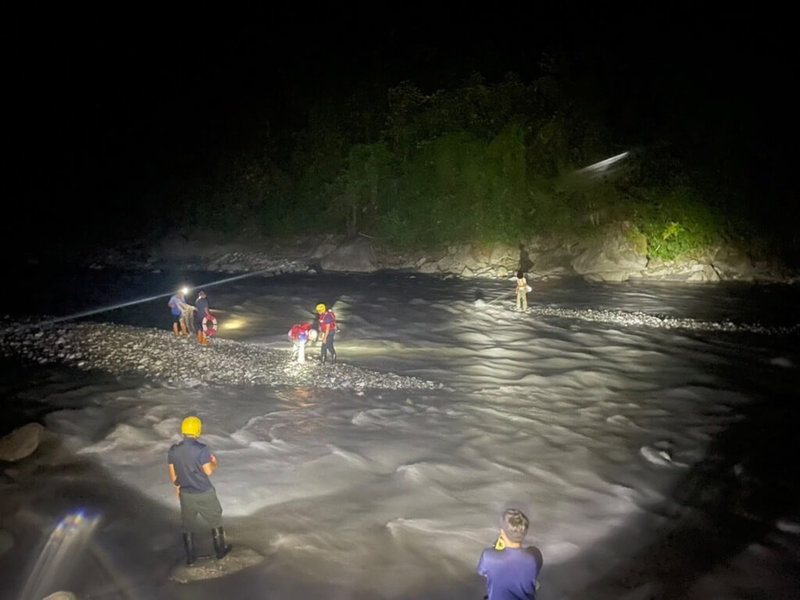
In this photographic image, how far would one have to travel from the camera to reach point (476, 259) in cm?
3838

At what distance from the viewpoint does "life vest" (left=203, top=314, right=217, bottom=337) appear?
699 inches

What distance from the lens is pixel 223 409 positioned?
1242cm

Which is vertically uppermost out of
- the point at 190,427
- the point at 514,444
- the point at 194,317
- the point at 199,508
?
the point at 190,427

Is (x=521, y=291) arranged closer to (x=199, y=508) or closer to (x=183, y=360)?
(x=183, y=360)

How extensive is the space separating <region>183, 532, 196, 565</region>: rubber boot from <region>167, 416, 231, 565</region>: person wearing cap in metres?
0.07

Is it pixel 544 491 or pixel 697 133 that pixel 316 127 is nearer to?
pixel 697 133

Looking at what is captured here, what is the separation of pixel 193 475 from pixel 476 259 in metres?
32.7

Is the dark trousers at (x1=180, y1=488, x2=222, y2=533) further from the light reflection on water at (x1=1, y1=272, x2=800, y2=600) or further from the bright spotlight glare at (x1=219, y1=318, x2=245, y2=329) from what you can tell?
the bright spotlight glare at (x1=219, y1=318, x2=245, y2=329)

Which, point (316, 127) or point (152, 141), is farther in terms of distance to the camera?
point (152, 141)

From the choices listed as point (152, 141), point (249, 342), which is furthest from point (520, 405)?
point (152, 141)

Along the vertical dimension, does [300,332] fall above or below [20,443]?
above

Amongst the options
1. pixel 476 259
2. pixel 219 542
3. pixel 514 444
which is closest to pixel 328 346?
pixel 514 444

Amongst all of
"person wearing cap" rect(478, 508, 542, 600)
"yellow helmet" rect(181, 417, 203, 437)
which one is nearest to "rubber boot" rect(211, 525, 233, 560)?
"yellow helmet" rect(181, 417, 203, 437)

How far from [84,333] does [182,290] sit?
14.8 feet
